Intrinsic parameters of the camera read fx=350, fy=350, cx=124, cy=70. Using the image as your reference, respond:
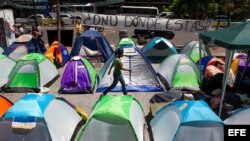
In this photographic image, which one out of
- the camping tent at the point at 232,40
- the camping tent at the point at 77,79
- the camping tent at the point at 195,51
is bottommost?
the camping tent at the point at 77,79

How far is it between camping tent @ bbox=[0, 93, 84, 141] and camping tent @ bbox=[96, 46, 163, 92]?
4096 millimetres

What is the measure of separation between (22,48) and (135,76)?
655cm

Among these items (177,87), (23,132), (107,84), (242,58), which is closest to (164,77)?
(177,87)

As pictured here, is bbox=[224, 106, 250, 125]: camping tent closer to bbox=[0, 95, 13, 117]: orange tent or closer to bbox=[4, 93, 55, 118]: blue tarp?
bbox=[4, 93, 55, 118]: blue tarp

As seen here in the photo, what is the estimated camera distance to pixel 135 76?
39.2 feet

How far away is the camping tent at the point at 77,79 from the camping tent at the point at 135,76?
→ 1.32 ft

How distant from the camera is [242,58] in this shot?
12.6 meters

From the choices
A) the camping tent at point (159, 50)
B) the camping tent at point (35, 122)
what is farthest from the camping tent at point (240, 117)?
the camping tent at point (159, 50)

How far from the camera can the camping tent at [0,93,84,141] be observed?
275 inches

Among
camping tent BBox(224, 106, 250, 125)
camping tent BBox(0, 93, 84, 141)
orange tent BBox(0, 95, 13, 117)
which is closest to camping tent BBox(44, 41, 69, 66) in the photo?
orange tent BBox(0, 95, 13, 117)

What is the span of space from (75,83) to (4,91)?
2500 mm

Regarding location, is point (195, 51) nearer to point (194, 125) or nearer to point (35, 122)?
point (194, 125)

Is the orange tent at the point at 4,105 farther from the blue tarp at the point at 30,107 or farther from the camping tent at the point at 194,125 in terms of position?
the camping tent at the point at 194,125

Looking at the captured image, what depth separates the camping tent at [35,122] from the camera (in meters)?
6.97
